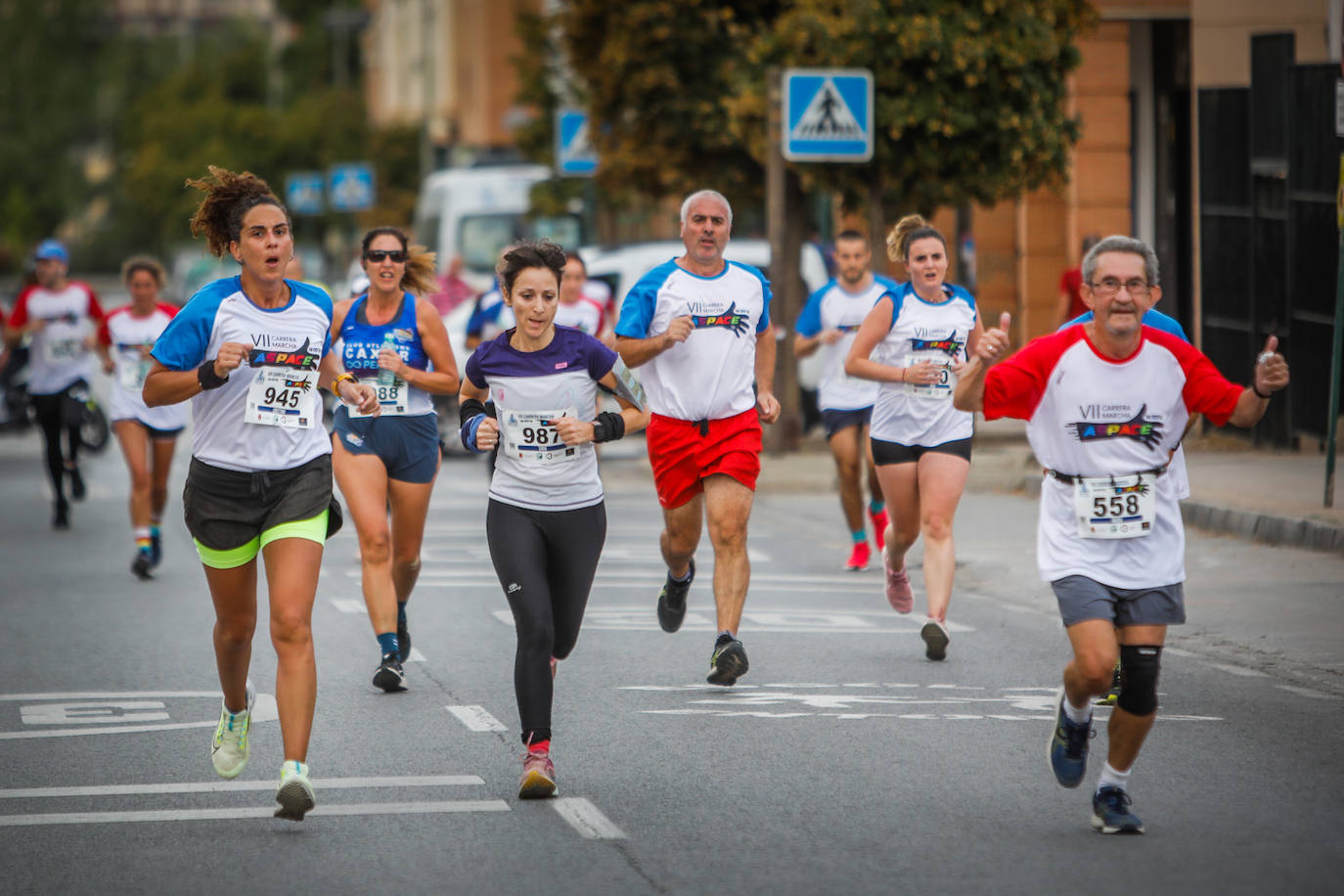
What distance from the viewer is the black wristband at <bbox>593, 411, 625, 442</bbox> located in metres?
7.20

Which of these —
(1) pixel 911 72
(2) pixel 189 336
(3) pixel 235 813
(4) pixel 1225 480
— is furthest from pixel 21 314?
(3) pixel 235 813

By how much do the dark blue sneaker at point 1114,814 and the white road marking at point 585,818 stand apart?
4.67 ft

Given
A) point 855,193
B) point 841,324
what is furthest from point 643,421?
point 855,193

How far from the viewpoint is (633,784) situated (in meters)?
7.17

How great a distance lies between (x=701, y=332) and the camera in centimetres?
Result: 947

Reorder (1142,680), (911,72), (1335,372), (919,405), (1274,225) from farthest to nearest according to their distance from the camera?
(911,72) → (1274,225) → (1335,372) → (919,405) → (1142,680)

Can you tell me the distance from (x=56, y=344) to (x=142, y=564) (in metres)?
3.55

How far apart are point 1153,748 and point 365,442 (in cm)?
371

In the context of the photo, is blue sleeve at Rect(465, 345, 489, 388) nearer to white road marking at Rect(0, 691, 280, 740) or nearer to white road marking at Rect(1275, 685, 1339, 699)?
white road marking at Rect(0, 691, 280, 740)

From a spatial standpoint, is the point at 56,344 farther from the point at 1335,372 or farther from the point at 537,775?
the point at 537,775

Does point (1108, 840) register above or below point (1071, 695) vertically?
below

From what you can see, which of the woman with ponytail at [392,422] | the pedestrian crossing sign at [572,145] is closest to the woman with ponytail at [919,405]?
the woman with ponytail at [392,422]

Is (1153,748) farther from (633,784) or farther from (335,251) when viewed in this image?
(335,251)

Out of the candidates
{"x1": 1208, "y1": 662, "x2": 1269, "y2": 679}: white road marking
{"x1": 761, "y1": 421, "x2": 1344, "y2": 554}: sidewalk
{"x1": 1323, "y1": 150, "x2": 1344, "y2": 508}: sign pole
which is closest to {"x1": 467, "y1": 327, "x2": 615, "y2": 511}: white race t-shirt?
{"x1": 1208, "y1": 662, "x2": 1269, "y2": 679}: white road marking
